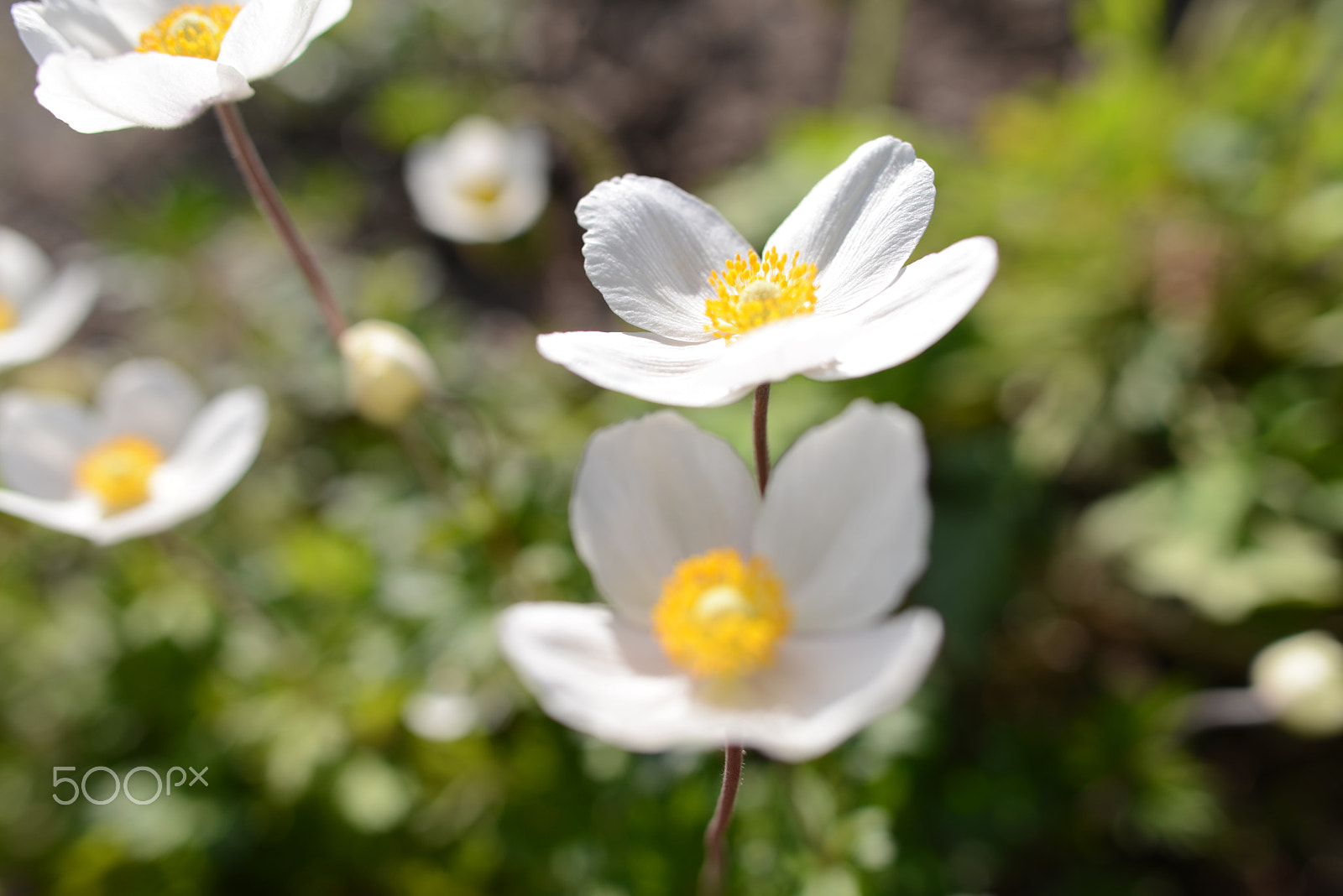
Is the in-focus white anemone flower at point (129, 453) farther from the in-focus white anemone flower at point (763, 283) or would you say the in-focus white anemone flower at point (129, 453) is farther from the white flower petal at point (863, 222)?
the white flower petal at point (863, 222)

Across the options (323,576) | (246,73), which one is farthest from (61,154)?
(246,73)

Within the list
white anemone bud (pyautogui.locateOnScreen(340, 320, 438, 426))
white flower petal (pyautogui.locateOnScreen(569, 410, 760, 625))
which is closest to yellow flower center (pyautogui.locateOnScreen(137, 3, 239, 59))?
white anemone bud (pyautogui.locateOnScreen(340, 320, 438, 426))

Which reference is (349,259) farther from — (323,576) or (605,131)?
(323,576)

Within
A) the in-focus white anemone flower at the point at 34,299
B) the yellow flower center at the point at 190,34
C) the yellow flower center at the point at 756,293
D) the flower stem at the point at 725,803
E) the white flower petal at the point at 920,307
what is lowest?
Result: the in-focus white anemone flower at the point at 34,299

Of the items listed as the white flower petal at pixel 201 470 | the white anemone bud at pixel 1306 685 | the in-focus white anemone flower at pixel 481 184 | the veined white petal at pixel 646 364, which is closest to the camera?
the veined white petal at pixel 646 364

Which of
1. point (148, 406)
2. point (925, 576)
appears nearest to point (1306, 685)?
point (925, 576)

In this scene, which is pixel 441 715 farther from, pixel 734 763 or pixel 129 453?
pixel 734 763

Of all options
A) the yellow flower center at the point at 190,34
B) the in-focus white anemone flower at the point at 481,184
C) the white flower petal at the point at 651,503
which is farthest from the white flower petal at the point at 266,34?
the in-focus white anemone flower at the point at 481,184

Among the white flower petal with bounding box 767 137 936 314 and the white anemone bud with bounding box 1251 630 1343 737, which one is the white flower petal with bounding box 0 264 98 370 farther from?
the white anemone bud with bounding box 1251 630 1343 737
